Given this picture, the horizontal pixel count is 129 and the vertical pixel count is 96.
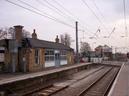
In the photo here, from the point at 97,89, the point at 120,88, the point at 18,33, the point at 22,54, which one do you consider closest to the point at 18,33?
the point at 18,33

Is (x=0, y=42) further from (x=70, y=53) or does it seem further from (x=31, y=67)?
(x=70, y=53)

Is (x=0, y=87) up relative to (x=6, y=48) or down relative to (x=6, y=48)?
down

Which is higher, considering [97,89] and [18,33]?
[18,33]

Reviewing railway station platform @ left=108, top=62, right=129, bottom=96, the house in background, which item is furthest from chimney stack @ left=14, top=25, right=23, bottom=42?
railway station platform @ left=108, top=62, right=129, bottom=96

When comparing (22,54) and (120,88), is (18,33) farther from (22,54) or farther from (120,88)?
(120,88)

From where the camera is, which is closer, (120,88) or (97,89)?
(120,88)

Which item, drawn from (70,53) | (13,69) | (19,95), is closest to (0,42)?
(13,69)

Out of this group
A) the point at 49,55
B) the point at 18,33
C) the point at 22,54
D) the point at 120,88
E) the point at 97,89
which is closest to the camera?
the point at 120,88

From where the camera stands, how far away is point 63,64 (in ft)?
152

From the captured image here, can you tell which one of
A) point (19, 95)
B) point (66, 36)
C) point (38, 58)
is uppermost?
point (66, 36)

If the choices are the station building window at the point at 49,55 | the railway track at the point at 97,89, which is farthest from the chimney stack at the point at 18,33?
the railway track at the point at 97,89

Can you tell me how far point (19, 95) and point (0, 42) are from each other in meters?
14.8

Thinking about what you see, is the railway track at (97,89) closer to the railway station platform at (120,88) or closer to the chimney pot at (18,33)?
the railway station platform at (120,88)

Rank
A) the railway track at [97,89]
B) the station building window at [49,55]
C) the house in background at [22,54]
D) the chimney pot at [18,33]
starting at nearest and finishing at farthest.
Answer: the railway track at [97,89] → the house in background at [22,54] → the chimney pot at [18,33] → the station building window at [49,55]
